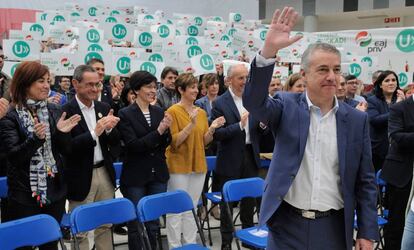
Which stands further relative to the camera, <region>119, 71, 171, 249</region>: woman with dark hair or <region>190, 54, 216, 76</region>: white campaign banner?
<region>190, 54, 216, 76</region>: white campaign banner

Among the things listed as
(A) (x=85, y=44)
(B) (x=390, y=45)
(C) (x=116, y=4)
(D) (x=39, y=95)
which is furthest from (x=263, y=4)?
(D) (x=39, y=95)

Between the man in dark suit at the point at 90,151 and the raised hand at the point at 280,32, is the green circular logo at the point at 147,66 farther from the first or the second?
the raised hand at the point at 280,32

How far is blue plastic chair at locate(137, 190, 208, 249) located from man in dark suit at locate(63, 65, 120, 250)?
1.69ft

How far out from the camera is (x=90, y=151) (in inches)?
132

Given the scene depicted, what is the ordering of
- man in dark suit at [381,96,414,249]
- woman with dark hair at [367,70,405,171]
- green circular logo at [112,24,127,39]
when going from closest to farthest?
man in dark suit at [381,96,414,249] → woman with dark hair at [367,70,405,171] → green circular logo at [112,24,127,39]

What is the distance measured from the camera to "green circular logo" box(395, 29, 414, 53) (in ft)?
28.4

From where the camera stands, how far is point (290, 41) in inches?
69.5

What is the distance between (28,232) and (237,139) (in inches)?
80.1

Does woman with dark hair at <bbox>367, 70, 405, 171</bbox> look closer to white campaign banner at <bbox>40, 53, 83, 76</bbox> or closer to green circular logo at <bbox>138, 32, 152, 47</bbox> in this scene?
white campaign banner at <bbox>40, 53, 83, 76</bbox>

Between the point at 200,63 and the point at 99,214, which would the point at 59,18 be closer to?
the point at 200,63

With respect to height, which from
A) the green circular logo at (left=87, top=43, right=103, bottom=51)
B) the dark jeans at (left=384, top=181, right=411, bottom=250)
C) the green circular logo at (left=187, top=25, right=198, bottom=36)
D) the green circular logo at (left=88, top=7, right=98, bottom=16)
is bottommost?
the dark jeans at (left=384, top=181, right=411, bottom=250)

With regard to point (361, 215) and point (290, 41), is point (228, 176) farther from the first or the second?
point (290, 41)

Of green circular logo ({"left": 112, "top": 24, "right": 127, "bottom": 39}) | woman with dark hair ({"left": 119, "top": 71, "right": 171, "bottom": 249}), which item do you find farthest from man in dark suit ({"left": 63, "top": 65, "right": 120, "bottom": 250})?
green circular logo ({"left": 112, "top": 24, "right": 127, "bottom": 39})

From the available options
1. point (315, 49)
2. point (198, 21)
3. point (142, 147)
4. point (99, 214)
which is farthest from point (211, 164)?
point (198, 21)
